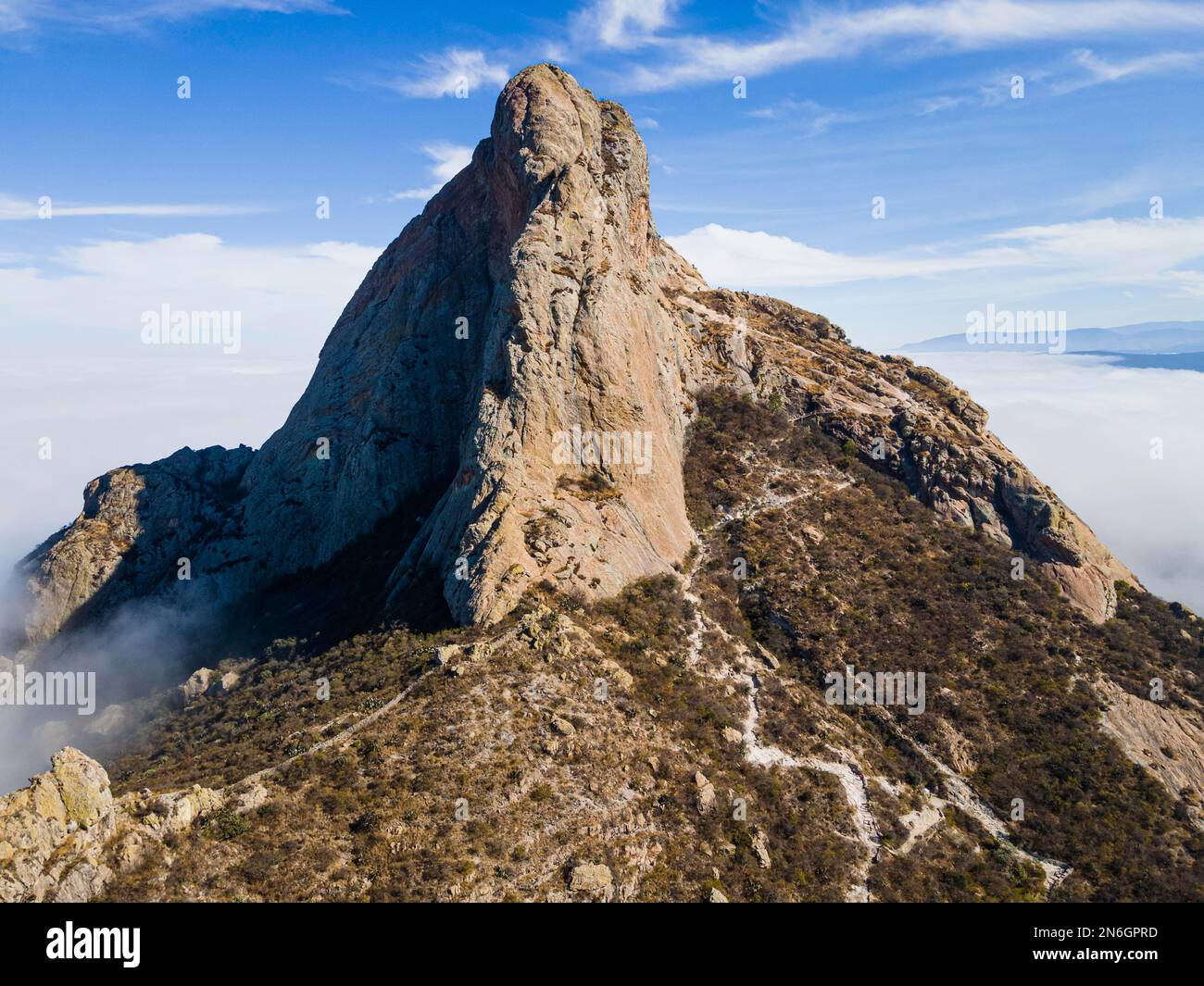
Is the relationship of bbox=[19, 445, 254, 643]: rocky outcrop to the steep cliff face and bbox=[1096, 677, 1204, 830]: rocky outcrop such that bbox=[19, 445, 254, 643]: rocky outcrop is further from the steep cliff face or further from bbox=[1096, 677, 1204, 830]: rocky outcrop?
bbox=[1096, 677, 1204, 830]: rocky outcrop

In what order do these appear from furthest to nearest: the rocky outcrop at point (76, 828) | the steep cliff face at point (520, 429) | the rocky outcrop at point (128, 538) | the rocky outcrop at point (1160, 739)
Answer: the rocky outcrop at point (128, 538)
the steep cliff face at point (520, 429)
the rocky outcrop at point (1160, 739)
the rocky outcrop at point (76, 828)

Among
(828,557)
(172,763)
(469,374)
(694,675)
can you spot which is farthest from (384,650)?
(828,557)

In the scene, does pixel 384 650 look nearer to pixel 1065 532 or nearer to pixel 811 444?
pixel 811 444

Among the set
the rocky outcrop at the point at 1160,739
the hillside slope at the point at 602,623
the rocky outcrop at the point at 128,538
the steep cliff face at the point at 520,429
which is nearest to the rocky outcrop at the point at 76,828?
the hillside slope at the point at 602,623

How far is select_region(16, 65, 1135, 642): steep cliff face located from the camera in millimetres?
53812

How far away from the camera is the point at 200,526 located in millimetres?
76188

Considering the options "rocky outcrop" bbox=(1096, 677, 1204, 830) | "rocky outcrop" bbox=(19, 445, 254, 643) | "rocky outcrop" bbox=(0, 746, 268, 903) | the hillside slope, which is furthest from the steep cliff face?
"rocky outcrop" bbox=(0, 746, 268, 903)

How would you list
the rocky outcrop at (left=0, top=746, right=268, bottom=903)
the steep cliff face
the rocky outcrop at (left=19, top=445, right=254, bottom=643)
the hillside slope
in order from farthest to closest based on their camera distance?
the rocky outcrop at (left=19, top=445, right=254, bottom=643) < the steep cliff face < the hillside slope < the rocky outcrop at (left=0, top=746, right=268, bottom=903)

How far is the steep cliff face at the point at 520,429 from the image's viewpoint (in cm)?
5381

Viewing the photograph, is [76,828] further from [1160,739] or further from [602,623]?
[1160,739]

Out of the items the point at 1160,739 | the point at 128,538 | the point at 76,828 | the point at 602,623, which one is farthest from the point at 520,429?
the point at 1160,739

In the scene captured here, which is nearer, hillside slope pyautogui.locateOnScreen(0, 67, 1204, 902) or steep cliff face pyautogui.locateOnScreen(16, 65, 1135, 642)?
hillside slope pyautogui.locateOnScreen(0, 67, 1204, 902)

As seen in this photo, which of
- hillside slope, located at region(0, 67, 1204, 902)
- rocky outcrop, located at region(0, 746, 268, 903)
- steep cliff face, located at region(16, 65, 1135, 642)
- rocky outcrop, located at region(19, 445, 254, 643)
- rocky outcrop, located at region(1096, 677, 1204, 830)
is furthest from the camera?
rocky outcrop, located at region(19, 445, 254, 643)

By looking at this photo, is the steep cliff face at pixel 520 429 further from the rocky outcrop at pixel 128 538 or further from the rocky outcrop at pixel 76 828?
the rocky outcrop at pixel 76 828
